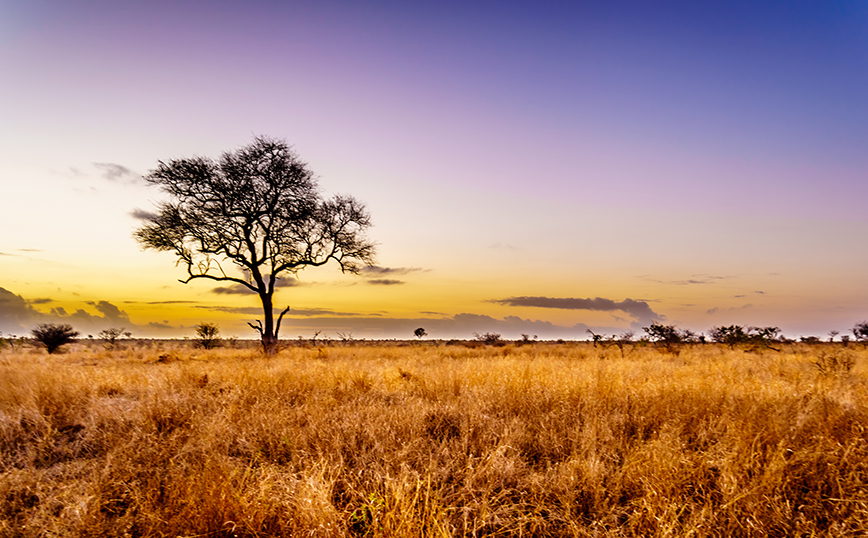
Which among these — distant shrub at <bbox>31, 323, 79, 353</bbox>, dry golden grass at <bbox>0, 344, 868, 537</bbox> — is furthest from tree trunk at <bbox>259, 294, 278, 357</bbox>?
distant shrub at <bbox>31, 323, 79, 353</bbox>

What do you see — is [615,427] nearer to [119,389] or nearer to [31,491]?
[31,491]

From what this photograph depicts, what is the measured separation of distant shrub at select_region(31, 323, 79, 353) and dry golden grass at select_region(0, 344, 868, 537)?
27.0 meters

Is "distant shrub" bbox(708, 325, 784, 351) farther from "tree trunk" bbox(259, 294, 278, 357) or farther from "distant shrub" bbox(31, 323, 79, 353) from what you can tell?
"distant shrub" bbox(31, 323, 79, 353)

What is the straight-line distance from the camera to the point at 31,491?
3.35 meters

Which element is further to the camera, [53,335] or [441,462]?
[53,335]

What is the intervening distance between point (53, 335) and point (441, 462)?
1342 inches

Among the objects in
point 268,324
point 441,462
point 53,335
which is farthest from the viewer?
point 53,335

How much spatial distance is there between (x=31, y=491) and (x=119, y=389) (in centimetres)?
442

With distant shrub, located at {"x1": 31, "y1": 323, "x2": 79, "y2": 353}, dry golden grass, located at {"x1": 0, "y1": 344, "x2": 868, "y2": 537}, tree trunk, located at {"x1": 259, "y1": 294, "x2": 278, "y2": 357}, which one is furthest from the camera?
distant shrub, located at {"x1": 31, "y1": 323, "x2": 79, "y2": 353}

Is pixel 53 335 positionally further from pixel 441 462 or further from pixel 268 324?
pixel 441 462

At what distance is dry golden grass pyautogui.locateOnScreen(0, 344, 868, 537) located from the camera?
2.83 meters

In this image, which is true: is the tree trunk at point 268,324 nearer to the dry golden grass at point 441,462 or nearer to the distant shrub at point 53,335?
the dry golden grass at point 441,462

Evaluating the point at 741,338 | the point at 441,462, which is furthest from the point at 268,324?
the point at 741,338

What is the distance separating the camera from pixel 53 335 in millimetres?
25922
